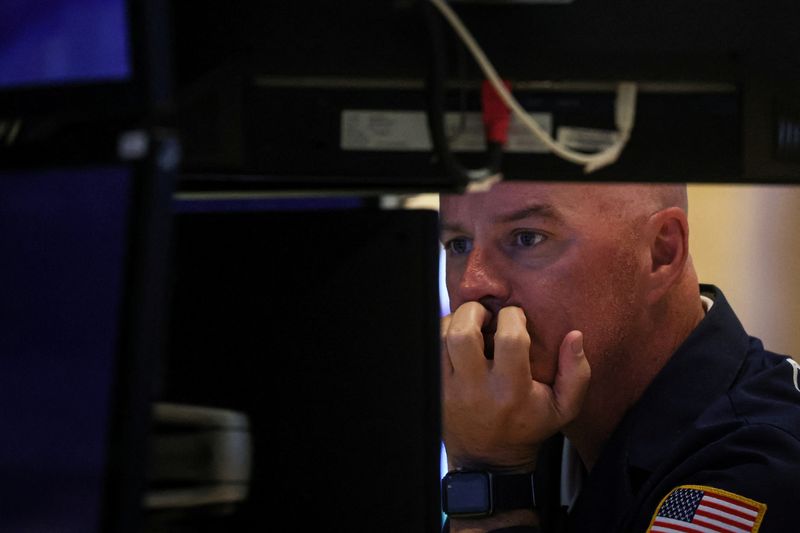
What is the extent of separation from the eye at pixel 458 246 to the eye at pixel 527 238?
10cm

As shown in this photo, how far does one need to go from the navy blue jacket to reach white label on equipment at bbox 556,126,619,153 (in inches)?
29.7

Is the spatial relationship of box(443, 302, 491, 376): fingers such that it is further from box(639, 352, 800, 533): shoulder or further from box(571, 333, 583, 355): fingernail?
box(639, 352, 800, 533): shoulder

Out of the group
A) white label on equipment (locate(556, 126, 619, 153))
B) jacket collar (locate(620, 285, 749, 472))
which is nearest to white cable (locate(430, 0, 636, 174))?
white label on equipment (locate(556, 126, 619, 153))

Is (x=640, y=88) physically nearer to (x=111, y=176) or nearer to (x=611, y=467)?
(x=111, y=176)

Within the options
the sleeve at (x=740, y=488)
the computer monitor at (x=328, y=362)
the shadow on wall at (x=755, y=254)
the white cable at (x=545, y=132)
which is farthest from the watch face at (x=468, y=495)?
the shadow on wall at (x=755, y=254)

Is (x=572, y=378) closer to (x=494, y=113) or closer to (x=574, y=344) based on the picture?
(x=574, y=344)

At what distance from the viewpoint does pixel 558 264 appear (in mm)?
1800

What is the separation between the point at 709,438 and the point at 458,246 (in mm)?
593

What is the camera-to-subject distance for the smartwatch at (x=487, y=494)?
180cm

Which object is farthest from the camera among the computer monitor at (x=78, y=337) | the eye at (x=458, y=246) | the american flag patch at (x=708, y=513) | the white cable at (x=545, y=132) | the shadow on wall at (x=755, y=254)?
the shadow on wall at (x=755, y=254)

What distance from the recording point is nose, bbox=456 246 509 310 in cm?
183

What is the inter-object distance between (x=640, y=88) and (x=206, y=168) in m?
0.33

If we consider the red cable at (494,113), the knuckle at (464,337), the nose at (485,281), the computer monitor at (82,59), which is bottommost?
the knuckle at (464,337)

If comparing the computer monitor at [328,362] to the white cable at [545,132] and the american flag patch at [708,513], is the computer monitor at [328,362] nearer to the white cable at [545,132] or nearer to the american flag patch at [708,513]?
the white cable at [545,132]
